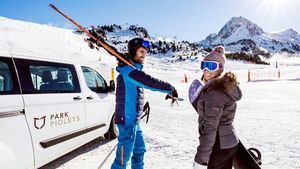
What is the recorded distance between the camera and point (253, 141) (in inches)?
250

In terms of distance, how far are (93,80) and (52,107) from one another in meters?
1.90

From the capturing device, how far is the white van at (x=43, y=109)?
364cm

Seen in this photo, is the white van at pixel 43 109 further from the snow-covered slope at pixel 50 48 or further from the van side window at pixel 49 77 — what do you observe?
the snow-covered slope at pixel 50 48

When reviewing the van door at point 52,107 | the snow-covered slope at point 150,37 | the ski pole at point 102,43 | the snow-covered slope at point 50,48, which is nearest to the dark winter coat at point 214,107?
the ski pole at point 102,43

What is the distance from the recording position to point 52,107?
14.6ft

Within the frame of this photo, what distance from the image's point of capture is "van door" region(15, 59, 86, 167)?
13.4 feet

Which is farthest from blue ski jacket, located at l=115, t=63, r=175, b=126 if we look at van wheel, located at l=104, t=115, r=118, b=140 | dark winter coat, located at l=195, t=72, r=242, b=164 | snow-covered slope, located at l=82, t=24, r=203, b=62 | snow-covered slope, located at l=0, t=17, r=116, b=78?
snow-covered slope, located at l=82, t=24, r=203, b=62

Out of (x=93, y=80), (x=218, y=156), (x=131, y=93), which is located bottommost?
(x=218, y=156)

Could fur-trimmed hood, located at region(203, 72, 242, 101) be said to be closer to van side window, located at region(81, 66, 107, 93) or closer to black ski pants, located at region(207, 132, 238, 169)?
black ski pants, located at region(207, 132, 238, 169)

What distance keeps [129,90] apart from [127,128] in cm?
47

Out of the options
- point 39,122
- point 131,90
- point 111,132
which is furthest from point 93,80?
point 131,90

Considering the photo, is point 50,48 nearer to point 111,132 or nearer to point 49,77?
point 111,132

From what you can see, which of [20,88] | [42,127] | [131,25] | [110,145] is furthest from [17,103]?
[131,25]

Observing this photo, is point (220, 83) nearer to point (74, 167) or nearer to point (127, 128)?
point (127, 128)
